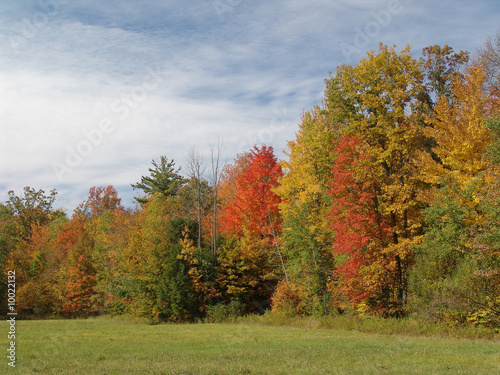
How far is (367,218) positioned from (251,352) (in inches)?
545

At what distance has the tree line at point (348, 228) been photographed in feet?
75.1

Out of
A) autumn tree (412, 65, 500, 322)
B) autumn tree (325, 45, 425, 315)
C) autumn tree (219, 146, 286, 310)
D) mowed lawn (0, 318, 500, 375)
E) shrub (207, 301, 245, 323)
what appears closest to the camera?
mowed lawn (0, 318, 500, 375)

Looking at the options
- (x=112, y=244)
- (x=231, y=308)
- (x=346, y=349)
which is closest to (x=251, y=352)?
(x=346, y=349)

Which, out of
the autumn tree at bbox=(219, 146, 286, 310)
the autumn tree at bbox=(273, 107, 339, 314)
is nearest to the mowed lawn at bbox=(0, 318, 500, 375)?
the autumn tree at bbox=(273, 107, 339, 314)

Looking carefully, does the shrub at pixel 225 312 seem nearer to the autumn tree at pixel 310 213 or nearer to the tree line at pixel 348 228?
the tree line at pixel 348 228

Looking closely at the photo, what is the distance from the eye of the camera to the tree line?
2289cm

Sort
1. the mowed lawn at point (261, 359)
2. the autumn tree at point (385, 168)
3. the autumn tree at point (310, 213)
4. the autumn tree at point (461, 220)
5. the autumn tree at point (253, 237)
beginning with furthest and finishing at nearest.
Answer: the autumn tree at point (253, 237), the autumn tree at point (310, 213), the autumn tree at point (385, 168), the autumn tree at point (461, 220), the mowed lawn at point (261, 359)

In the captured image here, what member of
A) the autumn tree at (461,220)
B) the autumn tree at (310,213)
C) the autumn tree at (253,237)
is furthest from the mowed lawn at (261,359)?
the autumn tree at (253,237)

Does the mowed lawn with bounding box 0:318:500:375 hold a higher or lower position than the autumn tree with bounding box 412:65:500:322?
lower

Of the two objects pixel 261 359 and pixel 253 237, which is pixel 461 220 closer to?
pixel 261 359

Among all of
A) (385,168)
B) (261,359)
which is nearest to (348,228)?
(385,168)

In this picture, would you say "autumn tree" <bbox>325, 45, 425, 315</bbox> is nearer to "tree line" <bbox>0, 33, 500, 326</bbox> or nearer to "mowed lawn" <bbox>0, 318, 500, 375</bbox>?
"tree line" <bbox>0, 33, 500, 326</bbox>

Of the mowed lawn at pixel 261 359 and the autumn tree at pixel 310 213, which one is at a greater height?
the autumn tree at pixel 310 213

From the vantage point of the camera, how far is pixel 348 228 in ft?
87.0
